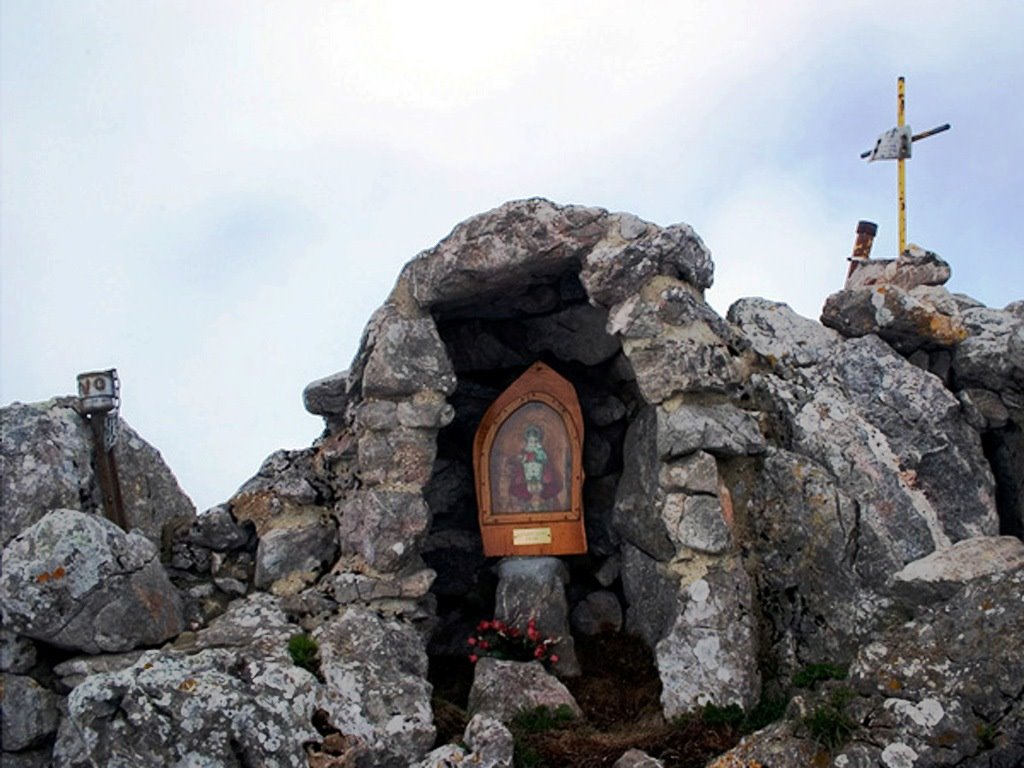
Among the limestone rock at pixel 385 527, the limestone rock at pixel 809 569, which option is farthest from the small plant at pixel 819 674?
the limestone rock at pixel 385 527

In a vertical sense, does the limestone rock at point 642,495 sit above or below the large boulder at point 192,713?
above

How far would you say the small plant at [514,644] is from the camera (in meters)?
9.30

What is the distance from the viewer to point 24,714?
8109 mm

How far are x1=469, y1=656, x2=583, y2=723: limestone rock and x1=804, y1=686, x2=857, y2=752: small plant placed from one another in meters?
2.14

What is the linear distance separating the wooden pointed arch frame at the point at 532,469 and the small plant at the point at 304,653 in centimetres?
248

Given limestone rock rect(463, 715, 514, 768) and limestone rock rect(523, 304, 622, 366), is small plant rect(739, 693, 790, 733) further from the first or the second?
limestone rock rect(523, 304, 622, 366)

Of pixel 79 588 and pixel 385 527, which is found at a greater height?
pixel 385 527

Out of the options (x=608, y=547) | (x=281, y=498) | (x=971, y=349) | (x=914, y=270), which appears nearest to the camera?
(x=971, y=349)

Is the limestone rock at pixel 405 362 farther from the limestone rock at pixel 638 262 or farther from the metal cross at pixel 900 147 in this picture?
the metal cross at pixel 900 147

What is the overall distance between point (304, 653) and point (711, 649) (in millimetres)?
3356

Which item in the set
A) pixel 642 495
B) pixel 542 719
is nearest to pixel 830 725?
pixel 542 719

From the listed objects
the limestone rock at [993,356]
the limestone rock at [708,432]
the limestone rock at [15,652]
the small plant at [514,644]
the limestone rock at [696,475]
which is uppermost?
the limestone rock at [993,356]

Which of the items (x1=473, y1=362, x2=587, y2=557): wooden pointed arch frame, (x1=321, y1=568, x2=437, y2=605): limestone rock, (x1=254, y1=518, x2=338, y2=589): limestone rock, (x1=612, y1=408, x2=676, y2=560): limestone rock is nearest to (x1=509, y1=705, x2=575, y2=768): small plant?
(x1=321, y1=568, x2=437, y2=605): limestone rock

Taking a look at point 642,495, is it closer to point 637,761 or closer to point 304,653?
point 637,761
